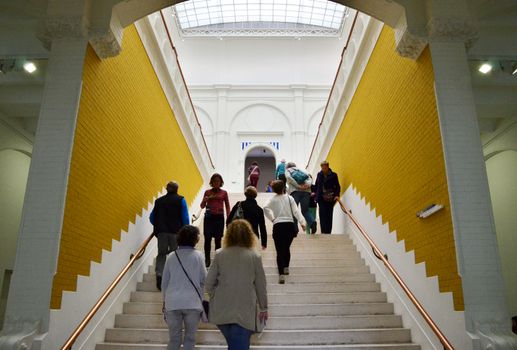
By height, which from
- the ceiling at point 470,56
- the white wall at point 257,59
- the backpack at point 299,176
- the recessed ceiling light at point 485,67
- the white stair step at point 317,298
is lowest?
the white stair step at point 317,298

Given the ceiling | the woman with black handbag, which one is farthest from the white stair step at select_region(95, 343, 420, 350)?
the ceiling

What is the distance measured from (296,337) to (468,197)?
2575 millimetres

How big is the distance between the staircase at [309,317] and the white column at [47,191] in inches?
46.9

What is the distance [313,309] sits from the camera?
20.1ft

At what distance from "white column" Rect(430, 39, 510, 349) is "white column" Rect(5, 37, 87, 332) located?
14.0 ft

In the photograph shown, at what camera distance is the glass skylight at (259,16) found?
2297 cm

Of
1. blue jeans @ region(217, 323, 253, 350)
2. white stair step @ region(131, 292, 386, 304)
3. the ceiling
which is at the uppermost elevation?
the ceiling

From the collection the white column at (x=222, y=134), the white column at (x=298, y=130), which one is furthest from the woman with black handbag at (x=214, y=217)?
the white column at (x=298, y=130)

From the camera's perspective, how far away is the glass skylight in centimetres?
2297

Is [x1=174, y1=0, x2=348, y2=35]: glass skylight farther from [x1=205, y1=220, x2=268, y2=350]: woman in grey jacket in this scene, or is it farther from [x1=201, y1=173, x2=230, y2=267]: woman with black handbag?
[x1=205, y1=220, x2=268, y2=350]: woman in grey jacket

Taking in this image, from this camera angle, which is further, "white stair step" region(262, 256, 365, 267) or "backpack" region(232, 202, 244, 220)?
"white stair step" region(262, 256, 365, 267)

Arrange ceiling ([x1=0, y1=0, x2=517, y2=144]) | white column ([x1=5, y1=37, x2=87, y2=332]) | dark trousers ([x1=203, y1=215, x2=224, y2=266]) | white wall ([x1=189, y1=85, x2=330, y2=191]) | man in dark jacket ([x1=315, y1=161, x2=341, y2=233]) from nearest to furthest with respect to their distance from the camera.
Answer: white column ([x1=5, y1=37, x2=87, y2=332]) → ceiling ([x1=0, y1=0, x2=517, y2=144]) → dark trousers ([x1=203, y1=215, x2=224, y2=266]) → man in dark jacket ([x1=315, y1=161, x2=341, y2=233]) → white wall ([x1=189, y1=85, x2=330, y2=191])

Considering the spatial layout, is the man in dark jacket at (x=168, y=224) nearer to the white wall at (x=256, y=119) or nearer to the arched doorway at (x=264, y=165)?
the white wall at (x=256, y=119)

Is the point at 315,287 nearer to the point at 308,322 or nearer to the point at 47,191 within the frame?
the point at 308,322
